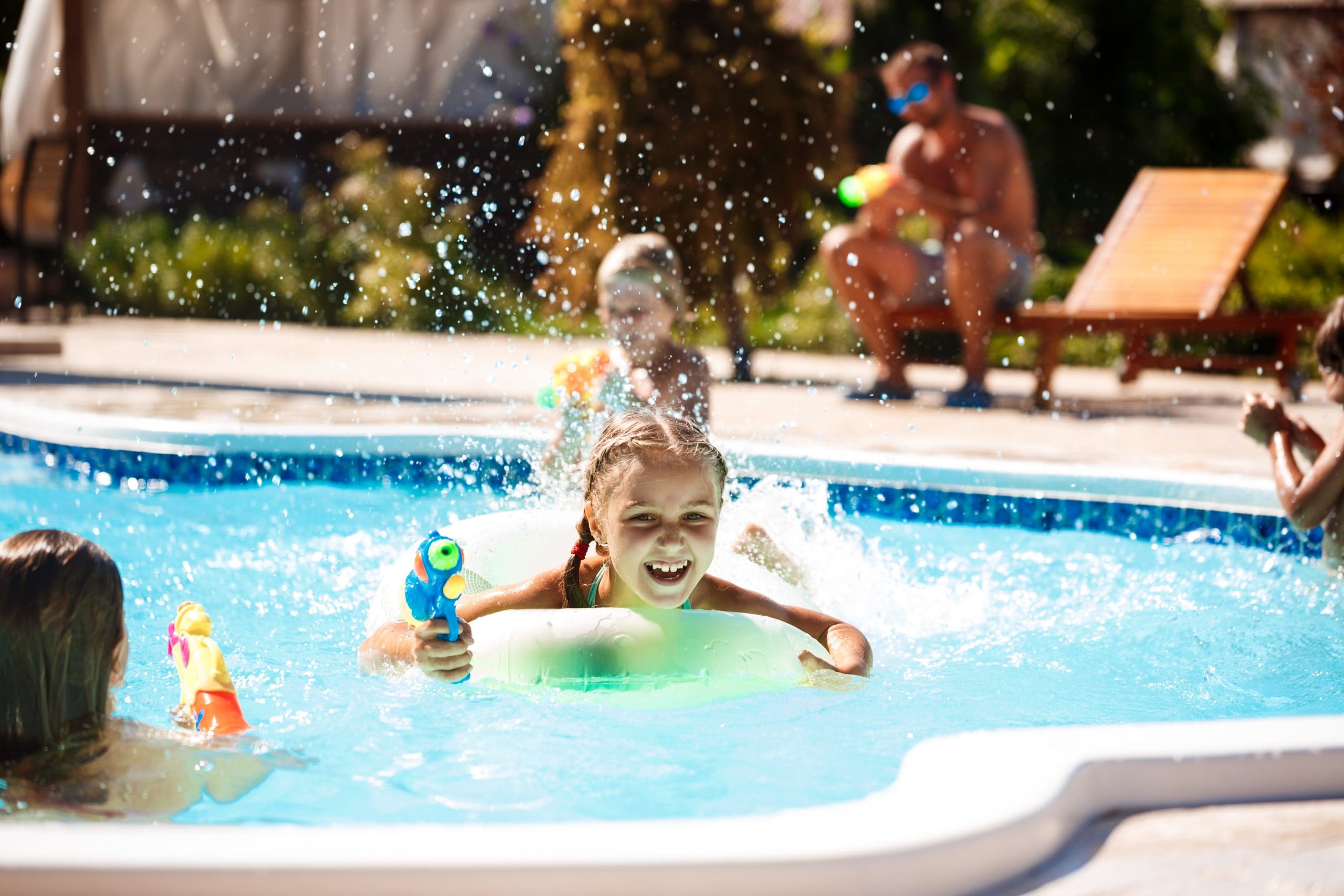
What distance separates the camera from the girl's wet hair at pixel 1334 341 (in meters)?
4.29

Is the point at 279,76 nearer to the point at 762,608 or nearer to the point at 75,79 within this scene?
the point at 75,79

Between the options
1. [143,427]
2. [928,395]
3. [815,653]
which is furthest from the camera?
[928,395]

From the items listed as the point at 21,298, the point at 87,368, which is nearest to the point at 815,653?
the point at 87,368

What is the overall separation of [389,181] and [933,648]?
10.6 m

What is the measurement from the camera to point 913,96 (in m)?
8.75

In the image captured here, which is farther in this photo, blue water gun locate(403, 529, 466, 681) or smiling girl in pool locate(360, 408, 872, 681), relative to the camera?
smiling girl in pool locate(360, 408, 872, 681)

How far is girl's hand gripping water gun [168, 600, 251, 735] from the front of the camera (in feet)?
9.12

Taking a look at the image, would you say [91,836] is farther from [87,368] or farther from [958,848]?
[87,368]

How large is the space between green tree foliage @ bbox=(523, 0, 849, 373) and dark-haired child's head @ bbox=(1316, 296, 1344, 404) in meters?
5.51

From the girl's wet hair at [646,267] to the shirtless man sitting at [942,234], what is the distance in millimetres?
3732

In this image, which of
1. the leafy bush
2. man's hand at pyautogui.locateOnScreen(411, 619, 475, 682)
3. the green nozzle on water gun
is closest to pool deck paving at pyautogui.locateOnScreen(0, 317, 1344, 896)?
the leafy bush

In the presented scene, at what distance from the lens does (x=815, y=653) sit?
10.6 feet

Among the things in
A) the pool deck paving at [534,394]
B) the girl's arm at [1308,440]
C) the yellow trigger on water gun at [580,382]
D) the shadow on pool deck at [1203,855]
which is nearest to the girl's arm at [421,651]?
the shadow on pool deck at [1203,855]

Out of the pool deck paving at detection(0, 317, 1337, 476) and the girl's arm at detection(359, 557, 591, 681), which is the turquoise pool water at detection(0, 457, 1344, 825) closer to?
the girl's arm at detection(359, 557, 591, 681)
